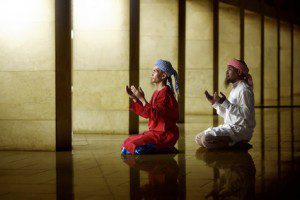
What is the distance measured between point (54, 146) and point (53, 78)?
1074 mm

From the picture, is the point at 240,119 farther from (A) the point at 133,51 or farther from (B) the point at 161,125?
(A) the point at 133,51

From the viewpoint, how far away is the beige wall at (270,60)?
93.0 ft

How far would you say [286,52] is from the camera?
1287 inches

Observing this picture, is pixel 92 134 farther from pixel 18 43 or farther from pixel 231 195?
pixel 231 195

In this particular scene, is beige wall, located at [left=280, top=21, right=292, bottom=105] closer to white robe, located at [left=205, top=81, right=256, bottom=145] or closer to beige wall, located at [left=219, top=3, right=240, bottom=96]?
beige wall, located at [left=219, top=3, right=240, bottom=96]

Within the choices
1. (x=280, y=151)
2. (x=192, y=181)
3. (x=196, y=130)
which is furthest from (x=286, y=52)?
(x=192, y=181)

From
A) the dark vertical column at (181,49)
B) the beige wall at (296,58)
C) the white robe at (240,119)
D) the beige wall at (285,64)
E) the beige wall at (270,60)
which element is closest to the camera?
the white robe at (240,119)

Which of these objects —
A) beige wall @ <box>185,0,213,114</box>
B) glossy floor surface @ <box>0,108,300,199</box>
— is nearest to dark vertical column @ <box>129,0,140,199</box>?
glossy floor surface @ <box>0,108,300,199</box>

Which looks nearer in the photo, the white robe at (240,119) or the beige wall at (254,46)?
the white robe at (240,119)

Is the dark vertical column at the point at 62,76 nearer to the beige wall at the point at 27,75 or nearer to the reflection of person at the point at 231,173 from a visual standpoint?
the beige wall at the point at 27,75

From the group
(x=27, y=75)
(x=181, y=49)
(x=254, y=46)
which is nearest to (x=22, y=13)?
(x=27, y=75)

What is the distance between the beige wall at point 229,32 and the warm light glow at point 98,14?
365 inches

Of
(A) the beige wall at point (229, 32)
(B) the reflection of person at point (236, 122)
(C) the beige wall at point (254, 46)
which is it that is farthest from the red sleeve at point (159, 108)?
(C) the beige wall at point (254, 46)

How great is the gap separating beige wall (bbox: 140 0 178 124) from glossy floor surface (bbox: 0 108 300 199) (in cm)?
539
